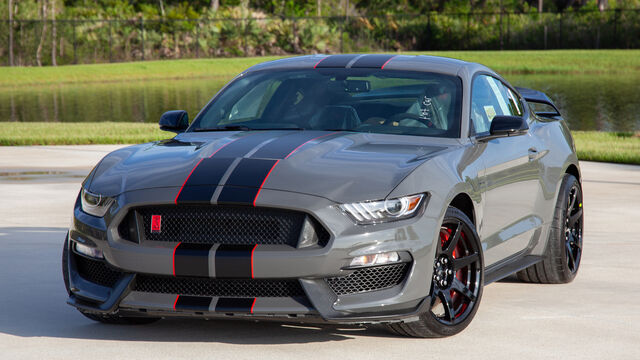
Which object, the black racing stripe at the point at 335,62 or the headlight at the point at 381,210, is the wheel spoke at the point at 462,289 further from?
the black racing stripe at the point at 335,62

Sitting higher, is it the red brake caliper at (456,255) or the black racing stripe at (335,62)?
the black racing stripe at (335,62)

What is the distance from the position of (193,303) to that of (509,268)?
2.23 metres

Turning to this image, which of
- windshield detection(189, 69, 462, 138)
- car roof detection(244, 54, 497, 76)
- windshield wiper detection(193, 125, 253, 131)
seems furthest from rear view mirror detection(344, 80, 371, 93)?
windshield wiper detection(193, 125, 253, 131)

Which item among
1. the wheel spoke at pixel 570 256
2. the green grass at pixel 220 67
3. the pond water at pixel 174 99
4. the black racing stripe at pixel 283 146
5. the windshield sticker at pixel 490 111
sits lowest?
the green grass at pixel 220 67

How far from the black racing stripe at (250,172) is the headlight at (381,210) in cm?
44

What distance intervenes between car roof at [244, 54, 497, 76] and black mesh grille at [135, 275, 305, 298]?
82.0 inches

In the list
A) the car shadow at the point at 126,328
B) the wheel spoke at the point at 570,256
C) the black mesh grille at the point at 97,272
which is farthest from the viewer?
the wheel spoke at the point at 570,256

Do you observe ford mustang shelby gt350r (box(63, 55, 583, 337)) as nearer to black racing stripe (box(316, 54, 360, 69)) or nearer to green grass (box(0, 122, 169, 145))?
black racing stripe (box(316, 54, 360, 69))

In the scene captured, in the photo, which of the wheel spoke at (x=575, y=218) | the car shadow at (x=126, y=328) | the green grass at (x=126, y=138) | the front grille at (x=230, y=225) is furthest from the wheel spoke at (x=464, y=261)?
the green grass at (x=126, y=138)

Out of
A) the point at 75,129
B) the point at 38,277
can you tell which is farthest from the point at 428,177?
the point at 75,129

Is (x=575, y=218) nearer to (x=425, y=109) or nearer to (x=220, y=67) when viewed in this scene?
(x=425, y=109)

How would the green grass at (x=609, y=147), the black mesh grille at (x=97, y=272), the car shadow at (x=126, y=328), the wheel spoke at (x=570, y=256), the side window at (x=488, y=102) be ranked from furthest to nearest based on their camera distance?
the green grass at (x=609, y=147) → the wheel spoke at (x=570, y=256) → the side window at (x=488, y=102) → the car shadow at (x=126, y=328) → the black mesh grille at (x=97, y=272)

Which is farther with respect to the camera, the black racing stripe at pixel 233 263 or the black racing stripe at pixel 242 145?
the black racing stripe at pixel 242 145

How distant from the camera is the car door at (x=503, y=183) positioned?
19.6 feet
